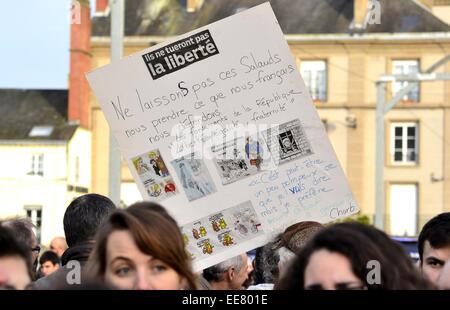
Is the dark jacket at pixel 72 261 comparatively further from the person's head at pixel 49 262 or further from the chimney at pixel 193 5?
the chimney at pixel 193 5

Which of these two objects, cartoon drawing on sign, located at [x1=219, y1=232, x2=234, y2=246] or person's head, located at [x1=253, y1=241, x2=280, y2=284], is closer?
cartoon drawing on sign, located at [x1=219, y1=232, x2=234, y2=246]

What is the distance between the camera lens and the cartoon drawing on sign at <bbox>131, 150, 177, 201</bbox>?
656 centimetres

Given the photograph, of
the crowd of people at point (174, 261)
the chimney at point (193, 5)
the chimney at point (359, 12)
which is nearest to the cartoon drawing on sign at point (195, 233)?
the crowd of people at point (174, 261)

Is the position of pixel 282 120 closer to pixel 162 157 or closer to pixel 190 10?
pixel 162 157

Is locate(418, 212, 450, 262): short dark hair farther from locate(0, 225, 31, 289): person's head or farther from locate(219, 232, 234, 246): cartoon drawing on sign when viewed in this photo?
locate(0, 225, 31, 289): person's head

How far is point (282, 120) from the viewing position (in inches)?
264

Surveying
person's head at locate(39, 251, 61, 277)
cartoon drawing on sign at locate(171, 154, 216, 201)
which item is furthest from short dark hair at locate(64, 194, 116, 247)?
person's head at locate(39, 251, 61, 277)

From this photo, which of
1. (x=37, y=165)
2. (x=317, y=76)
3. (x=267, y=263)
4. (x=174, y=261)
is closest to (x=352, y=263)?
(x=174, y=261)

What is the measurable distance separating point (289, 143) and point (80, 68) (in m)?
51.4

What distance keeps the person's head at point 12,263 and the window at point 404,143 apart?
50634mm

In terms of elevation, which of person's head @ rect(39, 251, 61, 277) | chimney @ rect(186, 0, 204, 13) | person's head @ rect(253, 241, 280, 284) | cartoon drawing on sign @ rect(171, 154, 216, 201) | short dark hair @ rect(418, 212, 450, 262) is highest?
chimney @ rect(186, 0, 204, 13)

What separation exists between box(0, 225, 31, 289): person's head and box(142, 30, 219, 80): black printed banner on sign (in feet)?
9.78

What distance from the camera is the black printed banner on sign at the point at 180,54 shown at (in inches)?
261

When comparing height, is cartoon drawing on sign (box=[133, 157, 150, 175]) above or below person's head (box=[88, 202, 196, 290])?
above
